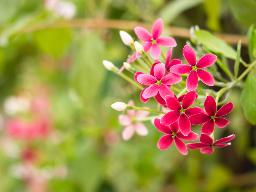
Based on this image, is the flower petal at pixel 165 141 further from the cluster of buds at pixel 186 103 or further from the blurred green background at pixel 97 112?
the blurred green background at pixel 97 112

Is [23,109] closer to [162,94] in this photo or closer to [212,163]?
[212,163]

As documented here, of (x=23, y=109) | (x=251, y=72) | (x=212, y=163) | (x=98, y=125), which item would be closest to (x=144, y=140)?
(x=98, y=125)

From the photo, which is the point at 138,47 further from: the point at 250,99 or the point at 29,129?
the point at 29,129

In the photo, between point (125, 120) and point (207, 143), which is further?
point (125, 120)

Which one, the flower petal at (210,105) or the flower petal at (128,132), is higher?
the flower petal at (128,132)

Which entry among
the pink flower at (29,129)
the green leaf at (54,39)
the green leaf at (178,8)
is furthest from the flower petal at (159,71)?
the pink flower at (29,129)

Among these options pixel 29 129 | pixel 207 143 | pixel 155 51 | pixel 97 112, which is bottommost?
pixel 207 143

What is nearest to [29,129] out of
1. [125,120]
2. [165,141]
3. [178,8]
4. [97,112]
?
[97,112]
